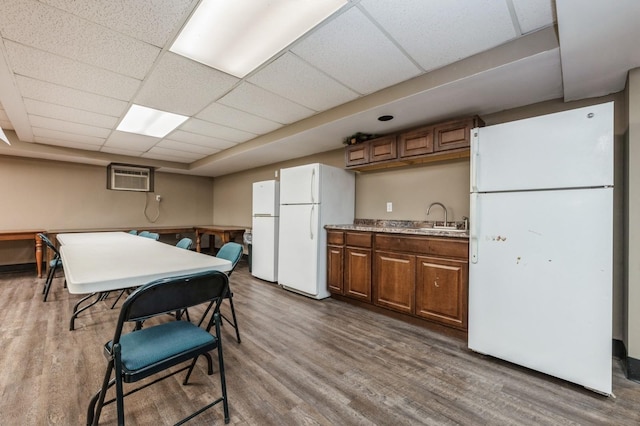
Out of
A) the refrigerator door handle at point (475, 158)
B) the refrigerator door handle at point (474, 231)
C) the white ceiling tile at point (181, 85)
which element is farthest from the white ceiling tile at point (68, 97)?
the refrigerator door handle at point (474, 231)

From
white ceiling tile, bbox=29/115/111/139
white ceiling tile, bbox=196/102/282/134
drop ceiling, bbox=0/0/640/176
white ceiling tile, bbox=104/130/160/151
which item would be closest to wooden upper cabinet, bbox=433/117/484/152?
drop ceiling, bbox=0/0/640/176

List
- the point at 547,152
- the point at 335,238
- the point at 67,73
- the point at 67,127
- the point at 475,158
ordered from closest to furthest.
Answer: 1. the point at 547,152
2. the point at 475,158
3. the point at 67,73
4. the point at 335,238
5. the point at 67,127

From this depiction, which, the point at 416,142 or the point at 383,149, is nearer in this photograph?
the point at 416,142

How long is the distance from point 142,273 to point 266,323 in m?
1.62

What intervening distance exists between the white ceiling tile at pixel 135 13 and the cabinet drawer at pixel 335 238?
252cm

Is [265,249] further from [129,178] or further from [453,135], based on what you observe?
[129,178]

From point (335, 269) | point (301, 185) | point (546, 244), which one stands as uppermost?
point (301, 185)

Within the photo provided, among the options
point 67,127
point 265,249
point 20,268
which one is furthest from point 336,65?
point 20,268

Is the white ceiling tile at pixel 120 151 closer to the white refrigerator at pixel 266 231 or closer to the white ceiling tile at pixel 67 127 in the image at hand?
the white ceiling tile at pixel 67 127

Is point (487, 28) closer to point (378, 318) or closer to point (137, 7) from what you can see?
point (137, 7)

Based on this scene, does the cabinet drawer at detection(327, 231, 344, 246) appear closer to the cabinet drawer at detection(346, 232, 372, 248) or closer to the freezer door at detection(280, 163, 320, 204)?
the cabinet drawer at detection(346, 232, 372, 248)

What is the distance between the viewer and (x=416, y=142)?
3021 millimetres

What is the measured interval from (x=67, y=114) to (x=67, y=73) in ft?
4.02

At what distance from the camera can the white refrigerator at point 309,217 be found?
3.60m
